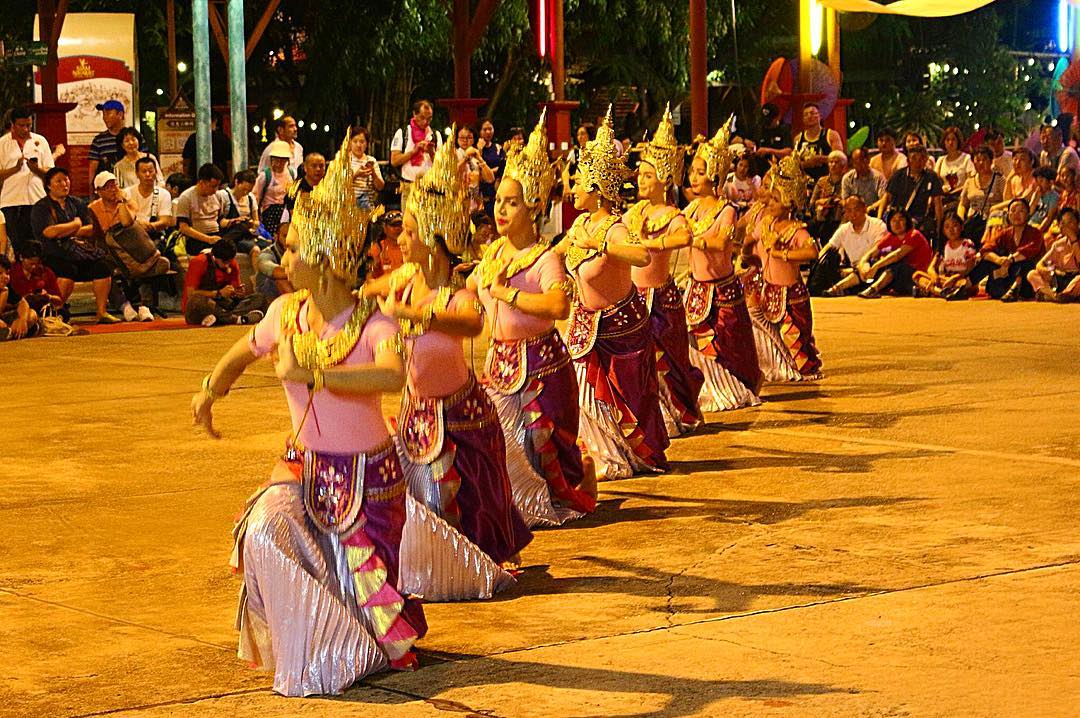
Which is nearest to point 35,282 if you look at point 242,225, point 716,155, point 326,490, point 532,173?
point 242,225

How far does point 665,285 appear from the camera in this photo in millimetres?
9062

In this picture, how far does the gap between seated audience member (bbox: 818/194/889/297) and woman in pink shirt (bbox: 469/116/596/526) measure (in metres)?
10.7

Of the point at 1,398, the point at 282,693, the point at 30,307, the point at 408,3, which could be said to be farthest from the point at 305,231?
the point at 408,3

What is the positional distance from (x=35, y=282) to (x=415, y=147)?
4555mm

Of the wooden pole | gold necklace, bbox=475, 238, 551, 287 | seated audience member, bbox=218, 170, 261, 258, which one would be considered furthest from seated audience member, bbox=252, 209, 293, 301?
gold necklace, bbox=475, 238, 551, 287

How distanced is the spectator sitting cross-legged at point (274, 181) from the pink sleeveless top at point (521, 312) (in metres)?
9.05

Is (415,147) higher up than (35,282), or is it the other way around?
(415,147)

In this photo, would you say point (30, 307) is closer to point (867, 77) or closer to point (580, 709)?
point (580, 709)

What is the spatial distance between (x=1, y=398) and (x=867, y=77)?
33.1 meters

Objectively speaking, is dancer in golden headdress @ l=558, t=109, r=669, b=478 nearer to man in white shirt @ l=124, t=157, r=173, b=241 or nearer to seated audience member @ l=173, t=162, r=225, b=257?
seated audience member @ l=173, t=162, r=225, b=257

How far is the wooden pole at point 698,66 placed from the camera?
20578 mm

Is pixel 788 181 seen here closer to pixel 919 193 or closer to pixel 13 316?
pixel 13 316

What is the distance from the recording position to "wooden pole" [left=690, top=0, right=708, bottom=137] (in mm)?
Result: 20578

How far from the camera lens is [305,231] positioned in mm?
4871
